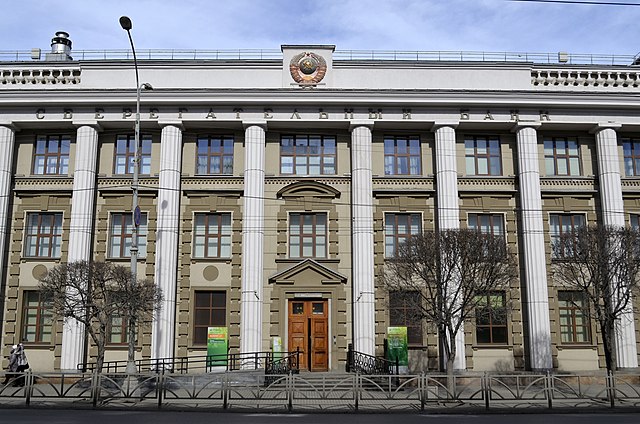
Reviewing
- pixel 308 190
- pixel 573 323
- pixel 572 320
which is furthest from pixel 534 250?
pixel 308 190

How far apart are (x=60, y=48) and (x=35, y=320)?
14384 millimetres

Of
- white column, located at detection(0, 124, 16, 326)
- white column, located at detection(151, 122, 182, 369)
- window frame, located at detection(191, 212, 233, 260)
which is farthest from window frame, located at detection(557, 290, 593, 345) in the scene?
white column, located at detection(0, 124, 16, 326)

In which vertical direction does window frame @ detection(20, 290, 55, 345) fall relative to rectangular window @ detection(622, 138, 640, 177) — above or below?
below

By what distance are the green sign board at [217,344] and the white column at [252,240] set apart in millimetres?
958

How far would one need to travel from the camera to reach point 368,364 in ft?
84.3

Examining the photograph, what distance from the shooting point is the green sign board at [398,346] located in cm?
2581

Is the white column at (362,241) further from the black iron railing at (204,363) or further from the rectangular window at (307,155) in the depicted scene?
the black iron railing at (204,363)

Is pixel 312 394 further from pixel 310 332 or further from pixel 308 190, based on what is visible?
pixel 308 190

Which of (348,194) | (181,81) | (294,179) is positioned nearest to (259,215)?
(294,179)

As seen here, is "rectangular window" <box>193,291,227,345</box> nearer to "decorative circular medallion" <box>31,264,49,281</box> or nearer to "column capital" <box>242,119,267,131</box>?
"decorative circular medallion" <box>31,264,49,281</box>

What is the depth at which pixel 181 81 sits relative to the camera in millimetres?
29672

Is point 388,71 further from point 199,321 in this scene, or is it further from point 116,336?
point 116,336

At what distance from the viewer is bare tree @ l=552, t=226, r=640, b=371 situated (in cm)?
2127

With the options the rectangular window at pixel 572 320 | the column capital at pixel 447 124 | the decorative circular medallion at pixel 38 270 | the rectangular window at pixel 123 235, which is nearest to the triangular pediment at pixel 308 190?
the column capital at pixel 447 124
